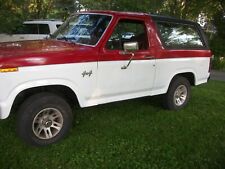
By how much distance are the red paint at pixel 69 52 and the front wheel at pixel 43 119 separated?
60cm

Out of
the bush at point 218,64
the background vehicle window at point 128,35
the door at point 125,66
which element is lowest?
the bush at point 218,64

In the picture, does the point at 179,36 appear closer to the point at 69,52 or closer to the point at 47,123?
the point at 69,52

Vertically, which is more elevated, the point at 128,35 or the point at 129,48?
the point at 128,35

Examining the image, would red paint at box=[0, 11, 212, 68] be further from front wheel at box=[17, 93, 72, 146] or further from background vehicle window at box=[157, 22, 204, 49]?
front wheel at box=[17, 93, 72, 146]

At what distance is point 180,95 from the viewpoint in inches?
276

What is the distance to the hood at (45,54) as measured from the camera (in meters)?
4.18

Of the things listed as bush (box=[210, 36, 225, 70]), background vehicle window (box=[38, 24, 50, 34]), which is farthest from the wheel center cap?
bush (box=[210, 36, 225, 70])

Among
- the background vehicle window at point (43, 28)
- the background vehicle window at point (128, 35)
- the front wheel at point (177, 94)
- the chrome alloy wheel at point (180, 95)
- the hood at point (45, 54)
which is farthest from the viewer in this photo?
the background vehicle window at point (43, 28)

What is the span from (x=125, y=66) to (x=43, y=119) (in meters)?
1.67

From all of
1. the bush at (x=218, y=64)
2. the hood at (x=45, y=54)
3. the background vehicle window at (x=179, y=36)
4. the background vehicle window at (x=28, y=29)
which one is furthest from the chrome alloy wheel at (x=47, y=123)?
the bush at (x=218, y=64)

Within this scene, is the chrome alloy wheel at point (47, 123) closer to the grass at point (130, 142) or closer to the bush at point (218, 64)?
the grass at point (130, 142)

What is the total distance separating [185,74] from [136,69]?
5.92 ft

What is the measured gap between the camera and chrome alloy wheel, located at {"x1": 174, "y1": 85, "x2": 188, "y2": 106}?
6870 millimetres

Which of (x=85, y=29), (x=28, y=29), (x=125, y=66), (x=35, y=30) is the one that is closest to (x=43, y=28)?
(x=35, y=30)
